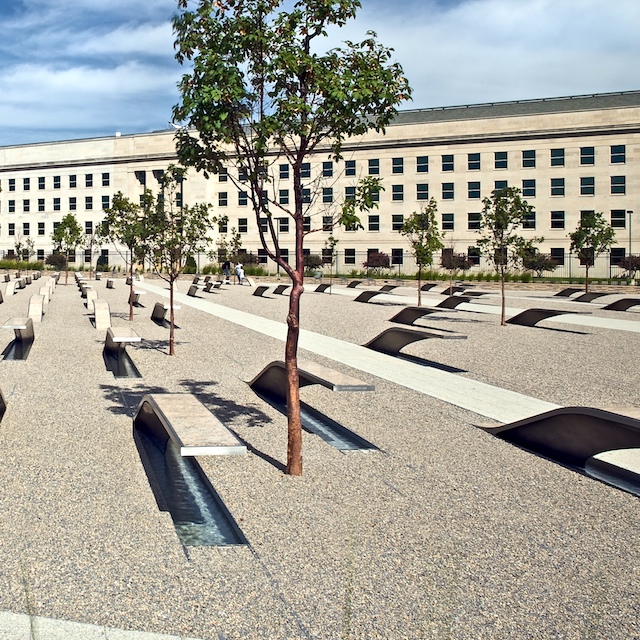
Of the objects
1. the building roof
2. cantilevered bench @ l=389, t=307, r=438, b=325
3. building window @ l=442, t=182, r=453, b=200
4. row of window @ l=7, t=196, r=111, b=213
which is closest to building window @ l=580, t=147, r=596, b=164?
the building roof

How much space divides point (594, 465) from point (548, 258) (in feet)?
166

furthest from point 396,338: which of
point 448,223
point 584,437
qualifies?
point 448,223

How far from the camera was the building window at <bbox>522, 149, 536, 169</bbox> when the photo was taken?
2432 inches

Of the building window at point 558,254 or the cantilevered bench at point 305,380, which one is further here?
the building window at point 558,254

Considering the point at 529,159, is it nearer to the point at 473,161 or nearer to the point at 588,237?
the point at 473,161

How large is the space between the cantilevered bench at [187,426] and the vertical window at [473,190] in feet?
190

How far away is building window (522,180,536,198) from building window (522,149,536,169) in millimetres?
1234

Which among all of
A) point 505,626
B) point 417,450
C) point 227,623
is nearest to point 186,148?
point 417,450

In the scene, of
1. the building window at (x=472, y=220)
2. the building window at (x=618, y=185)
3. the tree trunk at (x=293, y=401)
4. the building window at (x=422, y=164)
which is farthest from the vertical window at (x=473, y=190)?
the tree trunk at (x=293, y=401)

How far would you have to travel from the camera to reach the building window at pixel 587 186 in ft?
197

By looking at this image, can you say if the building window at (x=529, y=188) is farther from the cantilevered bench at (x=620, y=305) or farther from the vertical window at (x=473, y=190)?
the cantilevered bench at (x=620, y=305)

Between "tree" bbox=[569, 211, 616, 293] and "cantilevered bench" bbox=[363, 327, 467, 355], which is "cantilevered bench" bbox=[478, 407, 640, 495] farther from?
"tree" bbox=[569, 211, 616, 293]

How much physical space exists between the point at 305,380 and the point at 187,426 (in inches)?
127

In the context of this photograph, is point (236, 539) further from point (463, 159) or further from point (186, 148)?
point (463, 159)
